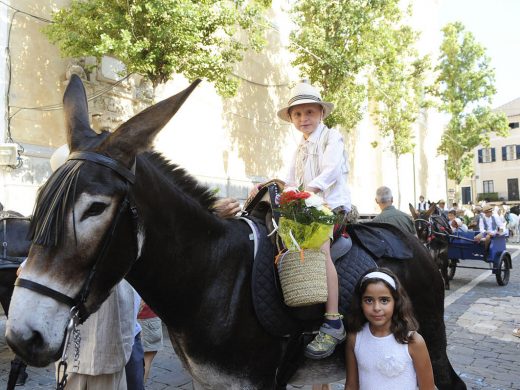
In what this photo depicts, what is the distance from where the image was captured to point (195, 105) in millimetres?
14750

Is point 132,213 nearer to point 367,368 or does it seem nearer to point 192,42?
point 367,368

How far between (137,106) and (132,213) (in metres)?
10.5

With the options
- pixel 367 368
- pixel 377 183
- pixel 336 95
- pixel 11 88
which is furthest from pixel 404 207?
pixel 367 368

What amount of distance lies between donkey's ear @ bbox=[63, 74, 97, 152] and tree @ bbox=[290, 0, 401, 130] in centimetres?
1390

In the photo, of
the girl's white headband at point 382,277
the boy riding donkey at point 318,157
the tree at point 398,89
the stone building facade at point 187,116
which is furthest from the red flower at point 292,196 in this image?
the tree at point 398,89

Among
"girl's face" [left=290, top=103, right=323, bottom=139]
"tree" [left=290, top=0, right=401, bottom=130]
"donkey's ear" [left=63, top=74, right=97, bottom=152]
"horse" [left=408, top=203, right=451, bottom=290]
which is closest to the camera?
"donkey's ear" [left=63, top=74, right=97, bottom=152]

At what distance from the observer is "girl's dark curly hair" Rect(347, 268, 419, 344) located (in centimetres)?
266

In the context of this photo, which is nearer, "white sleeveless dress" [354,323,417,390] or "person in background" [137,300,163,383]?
"white sleeveless dress" [354,323,417,390]

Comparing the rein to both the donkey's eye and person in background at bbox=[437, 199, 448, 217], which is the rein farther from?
person in background at bbox=[437, 199, 448, 217]

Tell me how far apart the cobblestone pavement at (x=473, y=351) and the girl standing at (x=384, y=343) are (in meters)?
2.49

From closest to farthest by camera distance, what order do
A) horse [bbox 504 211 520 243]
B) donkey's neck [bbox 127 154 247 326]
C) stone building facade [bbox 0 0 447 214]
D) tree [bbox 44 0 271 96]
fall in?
donkey's neck [bbox 127 154 247 326] < tree [bbox 44 0 271 96] < stone building facade [bbox 0 0 447 214] < horse [bbox 504 211 520 243]

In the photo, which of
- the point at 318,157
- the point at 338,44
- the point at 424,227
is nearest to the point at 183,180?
the point at 318,157

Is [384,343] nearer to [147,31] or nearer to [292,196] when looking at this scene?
[292,196]

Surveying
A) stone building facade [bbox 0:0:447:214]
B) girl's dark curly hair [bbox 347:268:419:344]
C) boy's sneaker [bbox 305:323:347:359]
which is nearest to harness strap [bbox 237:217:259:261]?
boy's sneaker [bbox 305:323:347:359]
